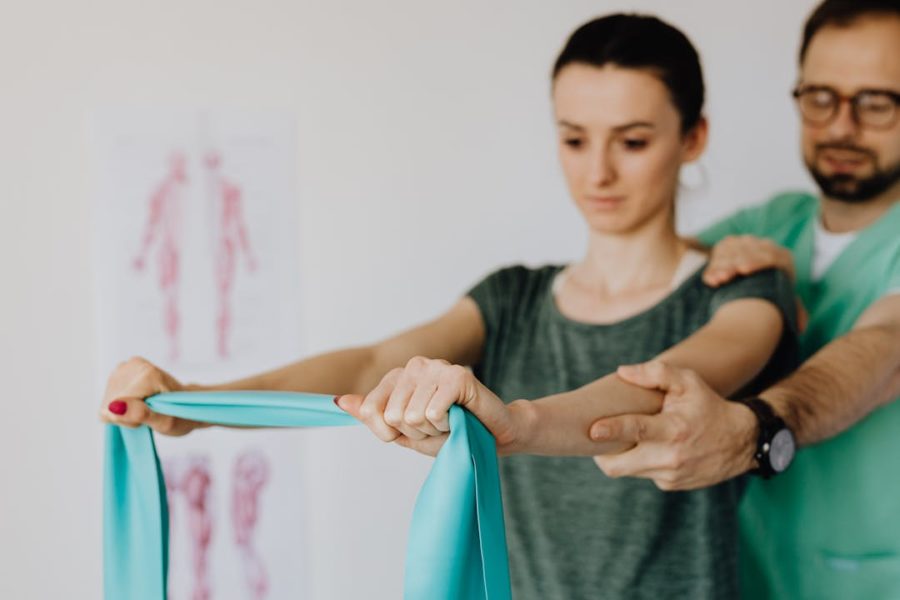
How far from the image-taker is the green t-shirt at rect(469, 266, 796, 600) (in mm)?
1547

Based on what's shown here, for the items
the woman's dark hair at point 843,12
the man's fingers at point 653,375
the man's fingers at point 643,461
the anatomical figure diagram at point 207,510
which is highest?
the woman's dark hair at point 843,12

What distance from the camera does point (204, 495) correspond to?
2.48 m

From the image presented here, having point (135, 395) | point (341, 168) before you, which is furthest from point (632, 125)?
point (341, 168)

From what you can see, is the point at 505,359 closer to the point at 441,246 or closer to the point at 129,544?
the point at 129,544

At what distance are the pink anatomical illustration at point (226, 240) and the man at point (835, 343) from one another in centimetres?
102

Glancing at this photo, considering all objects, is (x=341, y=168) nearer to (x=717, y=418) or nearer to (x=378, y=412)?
(x=717, y=418)

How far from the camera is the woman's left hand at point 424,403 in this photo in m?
1.09

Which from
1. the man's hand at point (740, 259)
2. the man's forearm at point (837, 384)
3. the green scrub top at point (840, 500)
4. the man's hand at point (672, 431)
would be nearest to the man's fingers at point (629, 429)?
the man's hand at point (672, 431)

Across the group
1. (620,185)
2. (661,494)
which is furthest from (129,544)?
(620,185)

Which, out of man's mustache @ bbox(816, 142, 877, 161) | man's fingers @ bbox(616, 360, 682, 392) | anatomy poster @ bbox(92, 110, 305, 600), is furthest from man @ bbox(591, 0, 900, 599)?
anatomy poster @ bbox(92, 110, 305, 600)

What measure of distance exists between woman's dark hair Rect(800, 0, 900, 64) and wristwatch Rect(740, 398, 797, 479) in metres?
0.88

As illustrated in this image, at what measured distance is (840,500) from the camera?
182cm

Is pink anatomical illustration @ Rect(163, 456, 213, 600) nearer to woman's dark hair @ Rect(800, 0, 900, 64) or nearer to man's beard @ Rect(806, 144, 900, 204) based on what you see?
man's beard @ Rect(806, 144, 900, 204)

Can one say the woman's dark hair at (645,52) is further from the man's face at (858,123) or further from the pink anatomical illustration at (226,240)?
the pink anatomical illustration at (226,240)
